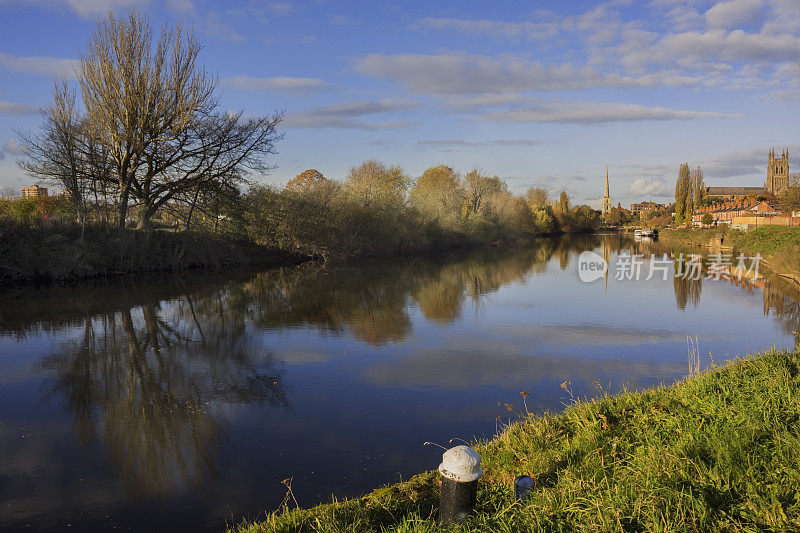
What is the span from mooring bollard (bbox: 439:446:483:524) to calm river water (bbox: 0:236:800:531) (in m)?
1.50

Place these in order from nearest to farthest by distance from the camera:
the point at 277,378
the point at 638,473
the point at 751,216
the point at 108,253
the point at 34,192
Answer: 1. the point at 638,473
2. the point at 277,378
3. the point at 108,253
4. the point at 34,192
5. the point at 751,216

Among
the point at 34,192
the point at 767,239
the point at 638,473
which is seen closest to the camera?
the point at 638,473

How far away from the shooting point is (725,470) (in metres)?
3.87

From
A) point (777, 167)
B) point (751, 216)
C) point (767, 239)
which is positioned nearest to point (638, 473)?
point (767, 239)

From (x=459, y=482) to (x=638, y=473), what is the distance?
1360mm

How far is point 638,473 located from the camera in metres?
4.00

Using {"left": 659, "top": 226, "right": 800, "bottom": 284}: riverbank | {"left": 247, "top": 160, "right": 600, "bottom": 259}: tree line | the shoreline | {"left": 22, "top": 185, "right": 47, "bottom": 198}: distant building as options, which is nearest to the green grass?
{"left": 659, "top": 226, "right": 800, "bottom": 284}: riverbank

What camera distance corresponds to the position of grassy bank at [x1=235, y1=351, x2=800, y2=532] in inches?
135

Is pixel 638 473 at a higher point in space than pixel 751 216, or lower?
lower

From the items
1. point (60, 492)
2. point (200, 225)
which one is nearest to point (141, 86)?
point (200, 225)

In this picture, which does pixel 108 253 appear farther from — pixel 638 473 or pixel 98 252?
pixel 638 473

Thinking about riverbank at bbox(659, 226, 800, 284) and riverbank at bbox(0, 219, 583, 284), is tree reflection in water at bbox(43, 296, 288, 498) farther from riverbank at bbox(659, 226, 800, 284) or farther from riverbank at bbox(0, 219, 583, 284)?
riverbank at bbox(659, 226, 800, 284)

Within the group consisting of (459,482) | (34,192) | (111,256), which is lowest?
(459,482)

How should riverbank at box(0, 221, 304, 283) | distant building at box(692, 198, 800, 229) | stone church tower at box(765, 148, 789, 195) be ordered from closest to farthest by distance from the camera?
riverbank at box(0, 221, 304, 283) → distant building at box(692, 198, 800, 229) → stone church tower at box(765, 148, 789, 195)
